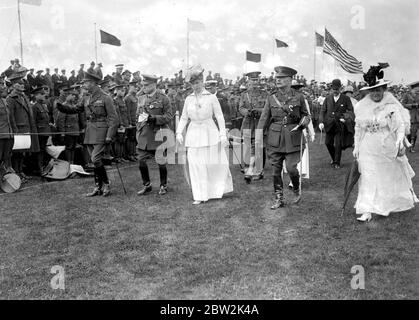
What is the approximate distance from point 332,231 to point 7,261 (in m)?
4.27

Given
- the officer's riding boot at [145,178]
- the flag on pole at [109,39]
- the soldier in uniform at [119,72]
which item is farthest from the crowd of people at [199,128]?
the flag on pole at [109,39]

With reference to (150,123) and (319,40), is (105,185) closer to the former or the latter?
(150,123)

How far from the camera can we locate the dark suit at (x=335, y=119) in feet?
44.5

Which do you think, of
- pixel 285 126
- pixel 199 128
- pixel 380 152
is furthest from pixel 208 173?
pixel 380 152

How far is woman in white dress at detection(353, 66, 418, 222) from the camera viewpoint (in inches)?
293

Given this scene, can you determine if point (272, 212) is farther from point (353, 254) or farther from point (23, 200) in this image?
point (23, 200)

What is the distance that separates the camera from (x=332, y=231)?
693cm

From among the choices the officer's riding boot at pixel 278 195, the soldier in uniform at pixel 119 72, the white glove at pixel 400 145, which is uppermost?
the soldier in uniform at pixel 119 72

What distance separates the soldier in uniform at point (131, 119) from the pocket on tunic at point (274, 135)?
305 inches

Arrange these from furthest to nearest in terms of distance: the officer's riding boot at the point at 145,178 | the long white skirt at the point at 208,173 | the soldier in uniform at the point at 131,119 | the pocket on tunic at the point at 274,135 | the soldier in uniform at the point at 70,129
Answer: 1. the soldier in uniform at the point at 131,119
2. the soldier in uniform at the point at 70,129
3. the officer's riding boot at the point at 145,178
4. the long white skirt at the point at 208,173
5. the pocket on tunic at the point at 274,135

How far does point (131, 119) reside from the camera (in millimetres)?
15922

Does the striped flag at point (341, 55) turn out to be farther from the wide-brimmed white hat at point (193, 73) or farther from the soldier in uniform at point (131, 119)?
the wide-brimmed white hat at point (193, 73)

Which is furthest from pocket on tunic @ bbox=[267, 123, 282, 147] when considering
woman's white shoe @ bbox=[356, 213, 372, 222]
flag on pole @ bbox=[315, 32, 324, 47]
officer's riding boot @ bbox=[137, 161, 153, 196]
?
flag on pole @ bbox=[315, 32, 324, 47]
